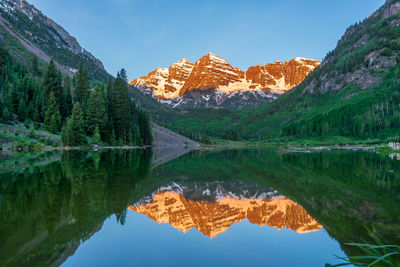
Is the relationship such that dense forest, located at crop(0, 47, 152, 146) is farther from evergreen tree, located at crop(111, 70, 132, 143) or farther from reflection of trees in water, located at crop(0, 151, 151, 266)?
reflection of trees in water, located at crop(0, 151, 151, 266)

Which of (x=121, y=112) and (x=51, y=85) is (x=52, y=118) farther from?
(x=121, y=112)

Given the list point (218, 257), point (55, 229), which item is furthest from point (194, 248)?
point (55, 229)

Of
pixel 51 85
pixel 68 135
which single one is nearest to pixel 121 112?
pixel 51 85

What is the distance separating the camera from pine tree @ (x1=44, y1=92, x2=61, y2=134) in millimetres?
82625

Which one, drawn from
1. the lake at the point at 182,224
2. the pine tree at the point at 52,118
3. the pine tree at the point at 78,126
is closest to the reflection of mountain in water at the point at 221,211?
Result: the lake at the point at 182,224

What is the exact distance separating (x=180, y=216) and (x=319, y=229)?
6.75 metres

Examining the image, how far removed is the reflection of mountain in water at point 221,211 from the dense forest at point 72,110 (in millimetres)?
64508

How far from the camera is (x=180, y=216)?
14.8 m

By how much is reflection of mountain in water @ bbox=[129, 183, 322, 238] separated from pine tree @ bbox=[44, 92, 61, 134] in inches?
2876

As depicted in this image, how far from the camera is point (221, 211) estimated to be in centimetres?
1628

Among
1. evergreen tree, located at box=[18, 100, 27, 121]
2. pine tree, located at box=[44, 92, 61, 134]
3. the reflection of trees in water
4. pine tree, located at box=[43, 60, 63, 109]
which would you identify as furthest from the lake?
pine tree, located at box=[43, 60, 63, 109]

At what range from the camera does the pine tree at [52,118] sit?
271ft

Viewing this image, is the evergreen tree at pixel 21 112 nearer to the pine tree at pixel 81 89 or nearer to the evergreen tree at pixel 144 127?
the pine tree at pixel 81 89

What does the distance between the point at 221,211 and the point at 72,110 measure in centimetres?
7788
